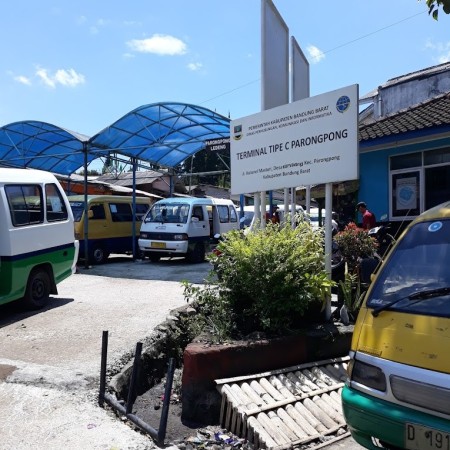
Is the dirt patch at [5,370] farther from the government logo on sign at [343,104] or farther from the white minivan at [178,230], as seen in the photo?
the white minivan at [178,230]

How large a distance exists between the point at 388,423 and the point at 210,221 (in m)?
12.6

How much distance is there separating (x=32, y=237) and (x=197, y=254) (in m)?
7.22

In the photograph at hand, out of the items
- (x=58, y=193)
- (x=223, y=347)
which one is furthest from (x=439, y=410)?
(x=58, y=193)

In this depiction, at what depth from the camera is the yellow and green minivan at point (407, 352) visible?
2633 mm

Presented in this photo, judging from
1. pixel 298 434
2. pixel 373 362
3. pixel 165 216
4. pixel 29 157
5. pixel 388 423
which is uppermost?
pixel 29 157

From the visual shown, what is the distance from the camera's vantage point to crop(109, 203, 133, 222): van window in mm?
14859

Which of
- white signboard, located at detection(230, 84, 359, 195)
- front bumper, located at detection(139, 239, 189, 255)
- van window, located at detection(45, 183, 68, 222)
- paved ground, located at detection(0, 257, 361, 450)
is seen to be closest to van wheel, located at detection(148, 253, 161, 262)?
front bumper, located at detection(139, 239, 189, 255)

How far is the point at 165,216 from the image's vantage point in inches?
553

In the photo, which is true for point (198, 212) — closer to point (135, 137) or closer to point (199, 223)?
point (199, 223)

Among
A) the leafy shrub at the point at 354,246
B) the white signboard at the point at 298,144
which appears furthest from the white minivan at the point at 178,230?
the leafy shrub at the point at 354,246

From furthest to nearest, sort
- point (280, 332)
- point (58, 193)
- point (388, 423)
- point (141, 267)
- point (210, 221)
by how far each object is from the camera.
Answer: point (210, 221)
point (141, 267)
point (58, 193)
point (280, 332)
point (388, 423)

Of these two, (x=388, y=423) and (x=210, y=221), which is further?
(x=210, y=221)

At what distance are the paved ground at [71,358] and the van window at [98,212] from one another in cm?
380

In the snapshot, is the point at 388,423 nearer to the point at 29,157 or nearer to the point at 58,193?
the point at 58,193
